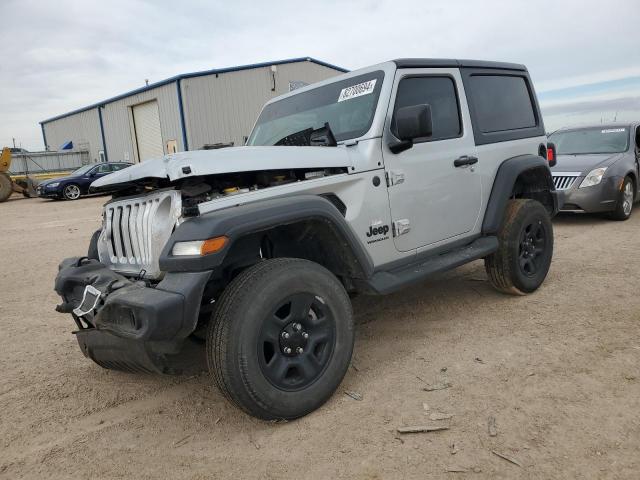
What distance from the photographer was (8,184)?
19219mm

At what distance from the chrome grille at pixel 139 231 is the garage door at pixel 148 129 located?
2154 centimetres

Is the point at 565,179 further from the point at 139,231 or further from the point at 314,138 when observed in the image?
the point at 139,231

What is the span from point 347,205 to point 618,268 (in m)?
3.75

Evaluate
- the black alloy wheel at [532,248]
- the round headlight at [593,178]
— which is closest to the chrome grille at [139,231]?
the black alloy wheel at [532,248]

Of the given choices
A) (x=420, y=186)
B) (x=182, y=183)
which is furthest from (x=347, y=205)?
(x=182, y=183)

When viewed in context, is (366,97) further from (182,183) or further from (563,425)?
(563,425)

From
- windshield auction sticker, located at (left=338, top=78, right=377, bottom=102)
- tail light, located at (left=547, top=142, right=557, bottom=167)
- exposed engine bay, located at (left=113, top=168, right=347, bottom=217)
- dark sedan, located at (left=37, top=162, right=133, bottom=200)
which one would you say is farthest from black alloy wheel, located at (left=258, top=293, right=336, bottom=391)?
dark sedan, located at (left=37, top=162, right=133, bottom=200)

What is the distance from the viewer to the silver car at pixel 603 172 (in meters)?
7.84

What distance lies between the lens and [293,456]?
96.9 inches

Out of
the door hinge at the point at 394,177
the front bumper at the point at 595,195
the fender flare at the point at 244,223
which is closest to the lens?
the fender flare at the point at 244,223

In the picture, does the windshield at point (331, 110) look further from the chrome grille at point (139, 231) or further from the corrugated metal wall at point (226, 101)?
the corrugated metal wall at point (226, 101)

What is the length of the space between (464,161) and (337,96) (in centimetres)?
114

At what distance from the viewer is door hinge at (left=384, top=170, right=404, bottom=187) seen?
11.1 ft

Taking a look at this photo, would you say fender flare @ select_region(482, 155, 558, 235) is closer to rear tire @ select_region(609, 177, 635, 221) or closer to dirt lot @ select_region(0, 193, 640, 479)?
dirt lot @ select_region(0, 193, 640, 479)
